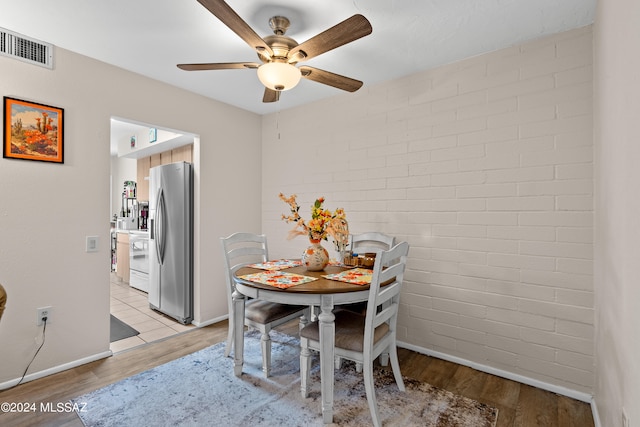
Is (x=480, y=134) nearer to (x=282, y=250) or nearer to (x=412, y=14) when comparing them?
(x=412, y=14)

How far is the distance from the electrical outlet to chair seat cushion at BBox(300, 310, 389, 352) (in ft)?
6.33

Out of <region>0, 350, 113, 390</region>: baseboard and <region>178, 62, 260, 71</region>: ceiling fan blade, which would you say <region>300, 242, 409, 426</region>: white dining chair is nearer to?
<region>178, 62, 260, 71</region>: ceiling fan blade

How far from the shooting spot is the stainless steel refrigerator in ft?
11.0

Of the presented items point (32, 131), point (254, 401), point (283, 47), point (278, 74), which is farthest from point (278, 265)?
point (32, 131)

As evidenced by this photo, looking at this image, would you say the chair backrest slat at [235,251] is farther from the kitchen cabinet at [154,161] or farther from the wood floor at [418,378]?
the kitchen cabinet at [154,161]

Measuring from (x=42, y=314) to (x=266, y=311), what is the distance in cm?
165

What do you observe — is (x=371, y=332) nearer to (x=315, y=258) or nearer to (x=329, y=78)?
(x=315, y=258)

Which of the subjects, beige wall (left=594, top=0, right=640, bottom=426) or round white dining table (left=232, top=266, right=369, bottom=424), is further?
round white dining table (left=232, top=266, right=369, bottom=424)

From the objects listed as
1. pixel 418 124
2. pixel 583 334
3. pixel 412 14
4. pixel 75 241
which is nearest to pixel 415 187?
pixel 418 124

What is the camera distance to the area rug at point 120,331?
3.00 m

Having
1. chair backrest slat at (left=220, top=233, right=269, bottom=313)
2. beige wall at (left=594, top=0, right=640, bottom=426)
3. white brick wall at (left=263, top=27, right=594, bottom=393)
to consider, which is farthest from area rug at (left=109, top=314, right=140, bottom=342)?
beige wall at (left=594, top=0, right=640, bottom=426)

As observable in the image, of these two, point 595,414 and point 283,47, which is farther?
point 283,47

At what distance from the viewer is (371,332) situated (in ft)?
5.82

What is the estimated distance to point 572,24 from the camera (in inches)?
80.5
